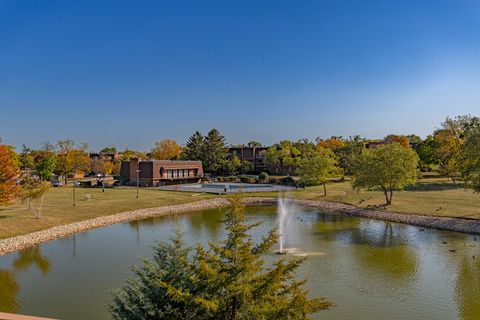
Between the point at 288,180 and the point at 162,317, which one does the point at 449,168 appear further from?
the point at 162,317

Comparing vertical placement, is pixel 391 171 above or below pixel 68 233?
above

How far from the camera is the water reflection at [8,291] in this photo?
62.1 ft

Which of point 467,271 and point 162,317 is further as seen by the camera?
point 467,271

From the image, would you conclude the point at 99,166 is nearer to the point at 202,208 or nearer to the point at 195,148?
the point at 195,148

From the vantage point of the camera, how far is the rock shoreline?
102 feet

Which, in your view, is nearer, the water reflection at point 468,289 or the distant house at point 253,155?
the water reflection at point 468,289

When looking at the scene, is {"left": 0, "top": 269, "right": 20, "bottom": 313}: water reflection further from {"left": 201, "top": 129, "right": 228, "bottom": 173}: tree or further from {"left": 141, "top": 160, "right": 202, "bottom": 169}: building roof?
{"left": 201, "top": 129, "right": 228, "bottom": 173}: tree

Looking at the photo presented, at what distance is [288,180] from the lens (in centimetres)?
7350

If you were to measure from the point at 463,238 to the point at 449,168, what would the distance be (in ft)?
109

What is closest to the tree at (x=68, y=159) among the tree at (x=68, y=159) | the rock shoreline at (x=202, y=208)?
the tree at (x=68, y=159)

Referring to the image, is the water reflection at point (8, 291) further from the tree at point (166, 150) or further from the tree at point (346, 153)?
the tree at point (166, 150)

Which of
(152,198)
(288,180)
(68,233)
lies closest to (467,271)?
(68,233)

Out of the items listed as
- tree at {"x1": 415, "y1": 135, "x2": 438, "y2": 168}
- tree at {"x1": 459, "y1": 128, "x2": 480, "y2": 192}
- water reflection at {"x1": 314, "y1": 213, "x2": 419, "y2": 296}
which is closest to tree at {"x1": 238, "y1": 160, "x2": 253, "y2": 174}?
tree at {"x1": 415, "y1": 135, "x2": 438, "y2": 168}

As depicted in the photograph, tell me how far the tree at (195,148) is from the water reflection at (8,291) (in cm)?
6397
